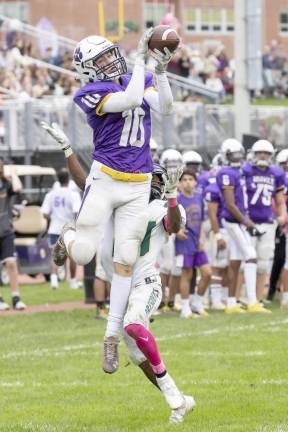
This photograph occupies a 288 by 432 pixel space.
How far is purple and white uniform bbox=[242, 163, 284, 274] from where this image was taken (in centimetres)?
1452

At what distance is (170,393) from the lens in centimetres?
754

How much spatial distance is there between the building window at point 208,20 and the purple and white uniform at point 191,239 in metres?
38.7

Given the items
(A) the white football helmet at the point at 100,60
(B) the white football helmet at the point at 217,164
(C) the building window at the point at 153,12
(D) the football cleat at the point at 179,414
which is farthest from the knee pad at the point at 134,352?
(C) the building window at the point at 153,12

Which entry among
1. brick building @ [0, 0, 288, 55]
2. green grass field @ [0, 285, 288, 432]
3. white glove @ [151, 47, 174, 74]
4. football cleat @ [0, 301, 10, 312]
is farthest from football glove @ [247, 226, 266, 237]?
brick building @ [0, 0, 288, 55]

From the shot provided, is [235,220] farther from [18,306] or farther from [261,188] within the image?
[18,306]

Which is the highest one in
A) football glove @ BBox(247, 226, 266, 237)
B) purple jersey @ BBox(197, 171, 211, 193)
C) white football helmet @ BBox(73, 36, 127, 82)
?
white football helmet @ BBox(73, 36, 127, 82)

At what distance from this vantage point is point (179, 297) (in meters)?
14.8

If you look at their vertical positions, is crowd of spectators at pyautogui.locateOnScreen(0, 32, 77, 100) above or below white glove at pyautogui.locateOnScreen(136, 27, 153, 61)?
below

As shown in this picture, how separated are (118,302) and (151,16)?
4195 centimetres

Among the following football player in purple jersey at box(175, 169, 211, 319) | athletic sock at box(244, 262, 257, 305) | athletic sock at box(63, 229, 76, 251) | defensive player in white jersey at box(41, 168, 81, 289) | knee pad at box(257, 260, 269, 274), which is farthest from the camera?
defensive player in white jersey at box(41, 168, 81, 289)

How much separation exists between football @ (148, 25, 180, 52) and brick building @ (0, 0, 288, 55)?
31323mm

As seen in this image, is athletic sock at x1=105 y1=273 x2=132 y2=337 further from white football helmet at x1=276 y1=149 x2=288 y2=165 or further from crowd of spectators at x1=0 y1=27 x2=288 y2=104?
crowd of spectators at x1=0 y1=27 x2=288 y2=104

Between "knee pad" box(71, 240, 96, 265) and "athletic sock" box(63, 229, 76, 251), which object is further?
"athletic sock" box(63, 229, 76, 251)

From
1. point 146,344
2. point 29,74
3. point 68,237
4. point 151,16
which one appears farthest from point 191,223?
point 151,16
